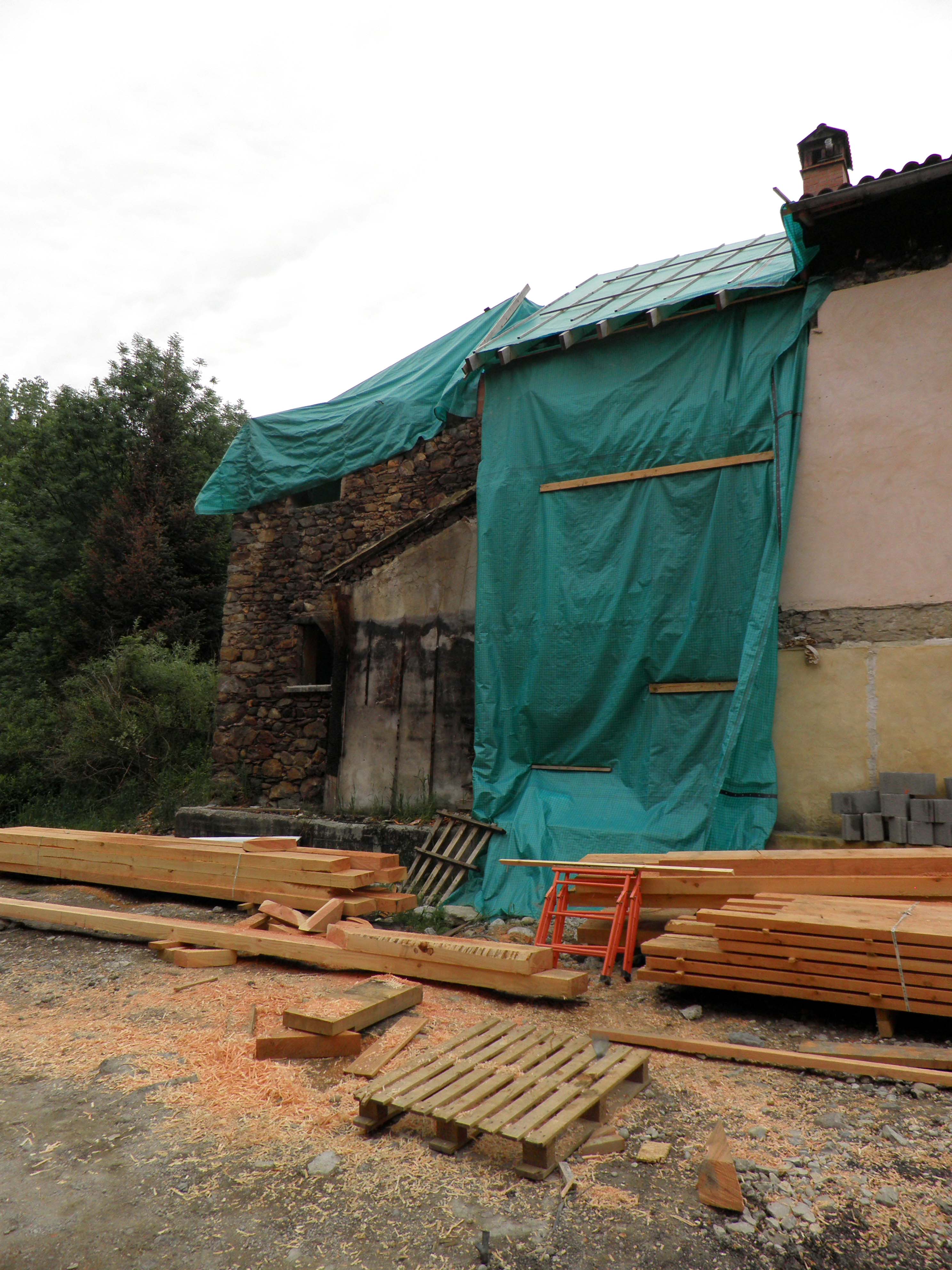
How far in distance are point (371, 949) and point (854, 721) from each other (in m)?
4.22

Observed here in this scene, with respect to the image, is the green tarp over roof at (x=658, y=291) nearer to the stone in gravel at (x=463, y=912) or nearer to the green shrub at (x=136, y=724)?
the stone in gravel at (x=463, y=912)

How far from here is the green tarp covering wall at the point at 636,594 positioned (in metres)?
6.92

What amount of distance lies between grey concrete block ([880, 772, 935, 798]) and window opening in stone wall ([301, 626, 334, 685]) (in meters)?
6.86

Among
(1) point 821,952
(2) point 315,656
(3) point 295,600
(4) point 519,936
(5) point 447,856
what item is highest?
(3) point 295,600

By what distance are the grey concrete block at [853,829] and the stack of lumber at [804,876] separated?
1.45 feet

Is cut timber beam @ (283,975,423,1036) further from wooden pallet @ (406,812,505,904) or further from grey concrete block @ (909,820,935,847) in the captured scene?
grey concrete block @ (909,820,935,847)

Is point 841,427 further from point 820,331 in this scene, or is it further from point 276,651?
point 276,651

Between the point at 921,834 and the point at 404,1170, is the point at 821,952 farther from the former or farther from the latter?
the point at 404,1170

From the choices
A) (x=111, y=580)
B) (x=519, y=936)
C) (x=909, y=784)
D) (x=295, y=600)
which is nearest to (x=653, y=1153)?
(x=519, y=936)

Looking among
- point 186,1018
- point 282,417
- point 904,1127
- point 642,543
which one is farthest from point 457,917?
point 282,417

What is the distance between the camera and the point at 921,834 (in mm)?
6090

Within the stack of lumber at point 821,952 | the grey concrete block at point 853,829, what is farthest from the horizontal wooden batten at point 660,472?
the stack of lumber at point 821,952

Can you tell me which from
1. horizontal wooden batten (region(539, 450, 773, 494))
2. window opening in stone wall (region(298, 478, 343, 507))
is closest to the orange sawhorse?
horizontal wooden batten (region(539, 450, 773, 494))

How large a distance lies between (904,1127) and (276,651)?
9265 mm
